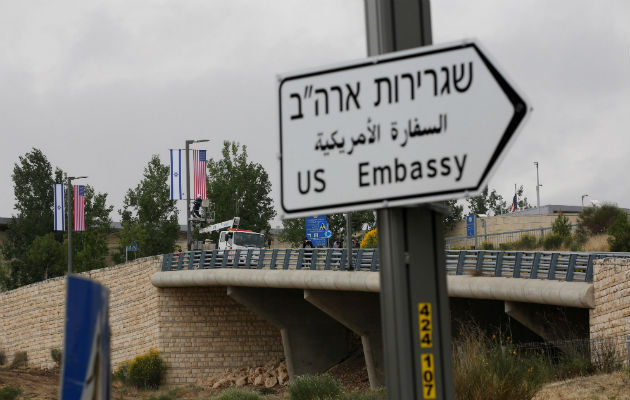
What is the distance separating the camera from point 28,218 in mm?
69562

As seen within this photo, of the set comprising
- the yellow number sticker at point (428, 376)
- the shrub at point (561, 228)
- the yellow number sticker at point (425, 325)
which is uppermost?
the shrub at point (561, 228)

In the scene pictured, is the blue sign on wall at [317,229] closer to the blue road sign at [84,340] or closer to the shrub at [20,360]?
the shrub at [20,360]

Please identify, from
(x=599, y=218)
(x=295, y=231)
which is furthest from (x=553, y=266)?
(x=295, y=231)

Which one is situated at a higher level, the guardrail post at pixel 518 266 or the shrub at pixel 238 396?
the guardrail post at pixel 518 266

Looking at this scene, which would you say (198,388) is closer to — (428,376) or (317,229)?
(317,229)

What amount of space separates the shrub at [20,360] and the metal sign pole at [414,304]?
56.2 metres

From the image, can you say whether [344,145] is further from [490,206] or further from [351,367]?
[490,206]

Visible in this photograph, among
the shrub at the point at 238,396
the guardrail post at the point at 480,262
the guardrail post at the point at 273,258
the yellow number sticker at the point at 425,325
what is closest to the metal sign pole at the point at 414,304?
the yellow number sticker at the point at 425,325

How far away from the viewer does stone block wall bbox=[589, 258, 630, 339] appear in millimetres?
21094

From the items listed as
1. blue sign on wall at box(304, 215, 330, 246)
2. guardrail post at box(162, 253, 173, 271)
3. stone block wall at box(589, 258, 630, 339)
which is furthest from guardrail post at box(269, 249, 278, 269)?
stone block wall at box(589, 258, 630, 339)

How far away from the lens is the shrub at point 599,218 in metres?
49.9

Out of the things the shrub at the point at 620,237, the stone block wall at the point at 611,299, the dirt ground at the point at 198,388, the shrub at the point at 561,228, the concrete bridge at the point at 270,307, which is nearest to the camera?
the dirt ground at the point at 198,388

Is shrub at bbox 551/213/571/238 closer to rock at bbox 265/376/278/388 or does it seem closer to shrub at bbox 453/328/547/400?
rock at bbox 265/376/278/388

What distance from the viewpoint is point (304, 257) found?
38.1m
